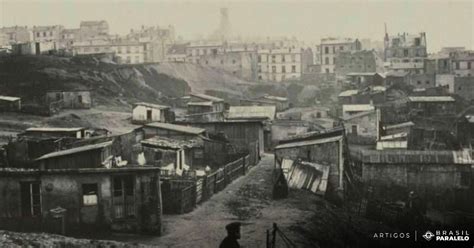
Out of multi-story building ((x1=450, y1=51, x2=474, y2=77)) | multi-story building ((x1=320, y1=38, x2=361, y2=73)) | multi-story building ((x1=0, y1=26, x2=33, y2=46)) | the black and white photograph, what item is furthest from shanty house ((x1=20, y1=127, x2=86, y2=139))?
multi-story building ((x1=0, y1=26, x2=33, y2=46))

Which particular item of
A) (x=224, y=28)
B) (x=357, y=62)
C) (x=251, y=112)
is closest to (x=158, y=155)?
(x=251, y=112)

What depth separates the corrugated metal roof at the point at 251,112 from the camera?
60.5 metres

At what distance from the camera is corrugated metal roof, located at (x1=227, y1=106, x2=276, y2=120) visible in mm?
60469

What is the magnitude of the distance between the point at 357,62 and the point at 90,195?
7793 cm

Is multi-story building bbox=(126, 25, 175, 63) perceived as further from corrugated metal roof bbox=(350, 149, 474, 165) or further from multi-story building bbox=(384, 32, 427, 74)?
corrugated metal roof bbox=(350, 149, 474, 165)

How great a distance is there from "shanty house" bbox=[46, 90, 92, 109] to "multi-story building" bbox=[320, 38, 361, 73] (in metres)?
57.4

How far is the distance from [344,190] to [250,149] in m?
11.8

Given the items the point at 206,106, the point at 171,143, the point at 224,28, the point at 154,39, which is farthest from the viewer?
the point at 224,28

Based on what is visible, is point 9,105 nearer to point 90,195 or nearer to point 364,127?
point 90,195

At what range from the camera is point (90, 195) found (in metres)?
24.4

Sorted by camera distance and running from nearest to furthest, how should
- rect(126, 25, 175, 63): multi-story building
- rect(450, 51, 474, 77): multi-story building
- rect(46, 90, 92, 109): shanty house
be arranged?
1. rect(46, 90, 92, 109): shanty house
2. rect(450, 51, 474, 77): multi-story building
3. rect(126, 25, 175, 63): multi-story building

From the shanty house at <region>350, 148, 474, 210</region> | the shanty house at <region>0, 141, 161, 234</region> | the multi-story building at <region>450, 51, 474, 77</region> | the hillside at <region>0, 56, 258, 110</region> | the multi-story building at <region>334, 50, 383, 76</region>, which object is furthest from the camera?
the multi-story building at <region>334, 50, 383, 76</region>

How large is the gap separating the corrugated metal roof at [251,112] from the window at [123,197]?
3593cm

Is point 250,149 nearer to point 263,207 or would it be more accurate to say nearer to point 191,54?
point 263,207
